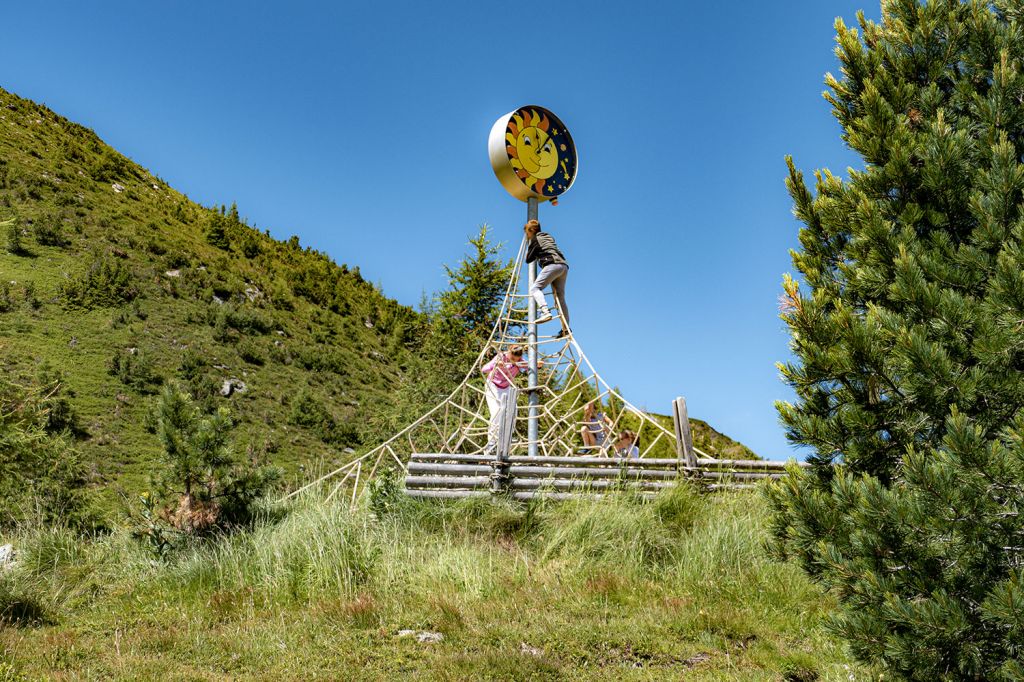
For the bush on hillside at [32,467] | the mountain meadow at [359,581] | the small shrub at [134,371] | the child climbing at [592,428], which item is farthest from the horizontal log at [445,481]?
the small shrub at [134,371]

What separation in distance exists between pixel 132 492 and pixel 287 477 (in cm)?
324

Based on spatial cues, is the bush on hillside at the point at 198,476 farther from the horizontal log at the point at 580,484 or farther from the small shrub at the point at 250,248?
the small shrub at the point at 250,248

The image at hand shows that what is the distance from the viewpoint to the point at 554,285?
11.5 metres

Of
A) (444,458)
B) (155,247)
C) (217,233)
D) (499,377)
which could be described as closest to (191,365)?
(155,247)

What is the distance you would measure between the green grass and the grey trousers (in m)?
4.19

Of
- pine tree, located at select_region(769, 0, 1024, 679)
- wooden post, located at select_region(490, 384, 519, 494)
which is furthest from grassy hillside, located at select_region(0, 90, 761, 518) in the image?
pine tree, located at select_region(769, 0, 1024, 679)

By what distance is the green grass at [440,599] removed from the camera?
16.4 feet

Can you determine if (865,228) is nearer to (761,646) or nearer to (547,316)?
(761,646)

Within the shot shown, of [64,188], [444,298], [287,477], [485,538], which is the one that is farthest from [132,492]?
[64,188]

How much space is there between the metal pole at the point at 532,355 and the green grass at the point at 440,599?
266 cm

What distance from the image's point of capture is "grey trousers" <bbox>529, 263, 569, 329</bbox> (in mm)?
11227

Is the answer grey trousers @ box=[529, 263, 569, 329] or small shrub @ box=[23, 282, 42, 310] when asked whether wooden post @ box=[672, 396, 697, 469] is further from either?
small shrub @ box=[23, 282, 42, 310]

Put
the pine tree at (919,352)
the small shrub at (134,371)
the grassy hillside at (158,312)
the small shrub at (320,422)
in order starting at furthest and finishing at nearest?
the small shrub at (320,422) < the small shrub at (134,371) < the grassy hillside at (158,312) < the pine tree at (919,352)

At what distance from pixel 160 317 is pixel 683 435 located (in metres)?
18.2
